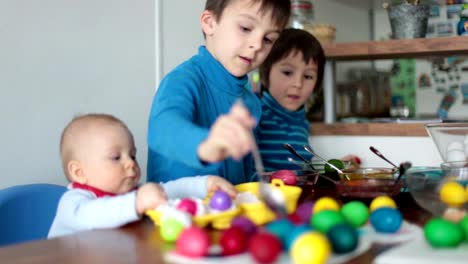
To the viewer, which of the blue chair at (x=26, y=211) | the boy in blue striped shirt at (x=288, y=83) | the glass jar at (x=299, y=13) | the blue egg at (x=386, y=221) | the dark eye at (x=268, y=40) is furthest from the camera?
the glass jar at (x=299, y=13)

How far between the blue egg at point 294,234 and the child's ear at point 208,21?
807mm

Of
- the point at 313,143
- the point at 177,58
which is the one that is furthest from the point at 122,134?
the point at 313,143

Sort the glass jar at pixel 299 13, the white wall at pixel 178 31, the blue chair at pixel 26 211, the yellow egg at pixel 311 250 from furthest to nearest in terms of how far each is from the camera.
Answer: the glass jar at pixel 299 13 → the white wall at pixel 178 31 → the blue chair at pixel 26 211 → the yellow egg at pixel 311 250

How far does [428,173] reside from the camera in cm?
104

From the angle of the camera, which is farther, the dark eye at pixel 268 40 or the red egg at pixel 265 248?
the dark eye at pixel 268 40

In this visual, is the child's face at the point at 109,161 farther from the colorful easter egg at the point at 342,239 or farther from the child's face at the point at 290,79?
the child's face at the point at 290,79

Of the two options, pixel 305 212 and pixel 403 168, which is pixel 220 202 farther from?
pixel 403 168

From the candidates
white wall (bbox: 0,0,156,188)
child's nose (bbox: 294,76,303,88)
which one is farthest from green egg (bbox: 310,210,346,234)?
child's nose (bbox: 294,76,303,88)

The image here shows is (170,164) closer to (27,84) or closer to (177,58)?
(27,84)

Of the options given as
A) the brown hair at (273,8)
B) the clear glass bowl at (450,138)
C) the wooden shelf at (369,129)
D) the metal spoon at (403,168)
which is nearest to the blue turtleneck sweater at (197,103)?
the brown hair at (273,8)

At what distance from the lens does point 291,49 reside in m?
1.99

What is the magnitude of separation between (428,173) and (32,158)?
44.8 inches

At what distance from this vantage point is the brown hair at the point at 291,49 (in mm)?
1989

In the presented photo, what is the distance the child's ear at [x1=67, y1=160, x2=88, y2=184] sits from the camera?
1231mm
